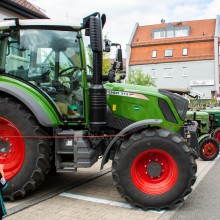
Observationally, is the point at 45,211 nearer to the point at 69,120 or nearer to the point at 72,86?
the point at 69,120

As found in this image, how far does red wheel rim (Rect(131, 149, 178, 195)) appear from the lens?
5.04 meters

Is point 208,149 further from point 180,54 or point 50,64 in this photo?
point 180,54

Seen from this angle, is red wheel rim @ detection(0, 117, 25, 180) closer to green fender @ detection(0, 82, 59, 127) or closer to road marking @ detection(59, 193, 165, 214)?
green fender @ detection(0, 82, 59, 127)

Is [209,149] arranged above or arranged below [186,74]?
below

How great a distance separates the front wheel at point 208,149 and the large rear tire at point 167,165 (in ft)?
15.7

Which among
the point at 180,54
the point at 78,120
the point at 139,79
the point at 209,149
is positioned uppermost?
the point at 180,54

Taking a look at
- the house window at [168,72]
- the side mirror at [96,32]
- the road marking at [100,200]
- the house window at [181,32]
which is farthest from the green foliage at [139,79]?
the side mirror at [96,32]

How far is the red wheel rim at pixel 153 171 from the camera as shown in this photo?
5035 mm

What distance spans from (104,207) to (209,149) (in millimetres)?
5353

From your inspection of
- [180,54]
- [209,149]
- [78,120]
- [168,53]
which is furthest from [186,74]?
[78,120]

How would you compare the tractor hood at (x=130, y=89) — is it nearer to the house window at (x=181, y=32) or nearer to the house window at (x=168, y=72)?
the house window at (x=168, y=72)

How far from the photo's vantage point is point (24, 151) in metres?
5.24

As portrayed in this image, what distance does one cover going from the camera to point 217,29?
49.7 metres

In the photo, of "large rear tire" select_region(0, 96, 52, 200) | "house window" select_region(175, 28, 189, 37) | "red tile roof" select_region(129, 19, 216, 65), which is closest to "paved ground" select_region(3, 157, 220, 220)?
"large rear tire" select_region(0, 96, 52, 200)
